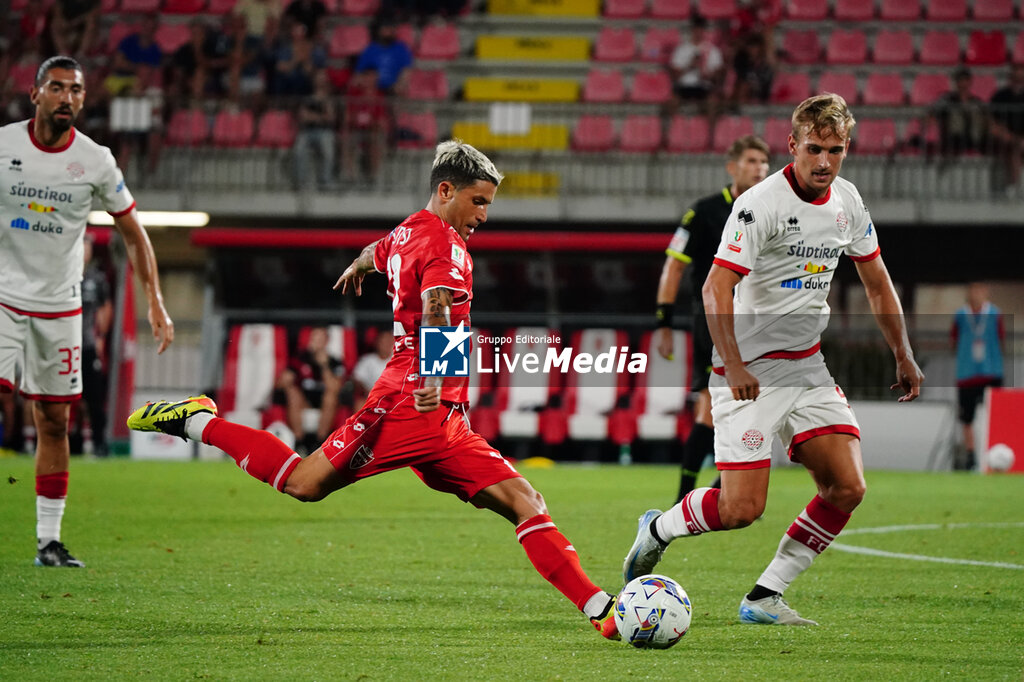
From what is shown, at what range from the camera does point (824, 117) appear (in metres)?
5.00

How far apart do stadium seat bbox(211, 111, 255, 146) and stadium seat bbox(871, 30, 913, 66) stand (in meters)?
9.48

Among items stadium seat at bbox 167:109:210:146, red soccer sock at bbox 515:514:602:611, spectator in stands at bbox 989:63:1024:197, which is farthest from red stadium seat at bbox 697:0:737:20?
red soccer sock at bbox 515:514:602:611

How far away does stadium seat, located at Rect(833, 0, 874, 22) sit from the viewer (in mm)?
21391

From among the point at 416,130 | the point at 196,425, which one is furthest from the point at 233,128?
the point at 196,425

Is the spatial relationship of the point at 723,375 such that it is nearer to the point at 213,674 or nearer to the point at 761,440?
the point at 761,440

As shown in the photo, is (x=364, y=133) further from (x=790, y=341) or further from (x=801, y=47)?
(x=790, y=341)

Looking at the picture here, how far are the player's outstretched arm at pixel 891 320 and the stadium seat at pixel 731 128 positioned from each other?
14.2 meters

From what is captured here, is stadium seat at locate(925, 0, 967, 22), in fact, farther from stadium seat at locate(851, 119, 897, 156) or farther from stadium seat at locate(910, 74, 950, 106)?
stadium seat at locate(851, 119, 897, 156)

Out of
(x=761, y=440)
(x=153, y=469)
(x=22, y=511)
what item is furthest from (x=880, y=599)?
(x=153, y=469)

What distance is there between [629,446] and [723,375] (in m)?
11.5

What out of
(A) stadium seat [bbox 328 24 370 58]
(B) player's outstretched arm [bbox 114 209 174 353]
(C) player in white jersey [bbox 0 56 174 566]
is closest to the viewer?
(C) player in white jersey [bbox 0 56 174 566]

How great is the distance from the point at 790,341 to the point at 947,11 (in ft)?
58.3

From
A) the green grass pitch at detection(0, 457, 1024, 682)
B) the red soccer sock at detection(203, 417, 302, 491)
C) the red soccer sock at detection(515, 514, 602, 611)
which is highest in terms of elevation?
the red soccer sock at detection(203, 417, 302, 491)

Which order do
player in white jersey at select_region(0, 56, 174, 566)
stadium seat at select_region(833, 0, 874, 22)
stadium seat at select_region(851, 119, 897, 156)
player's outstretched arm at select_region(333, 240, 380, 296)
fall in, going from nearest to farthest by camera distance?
player's outstretched arm at select_region(333, 240, 380, 296), player in white jersey at select_region(0, 56, 174, 566), stadium seat at select_region(851, 119, 897, 156), stadium seat at select_region(833, 0, 874, 22)
